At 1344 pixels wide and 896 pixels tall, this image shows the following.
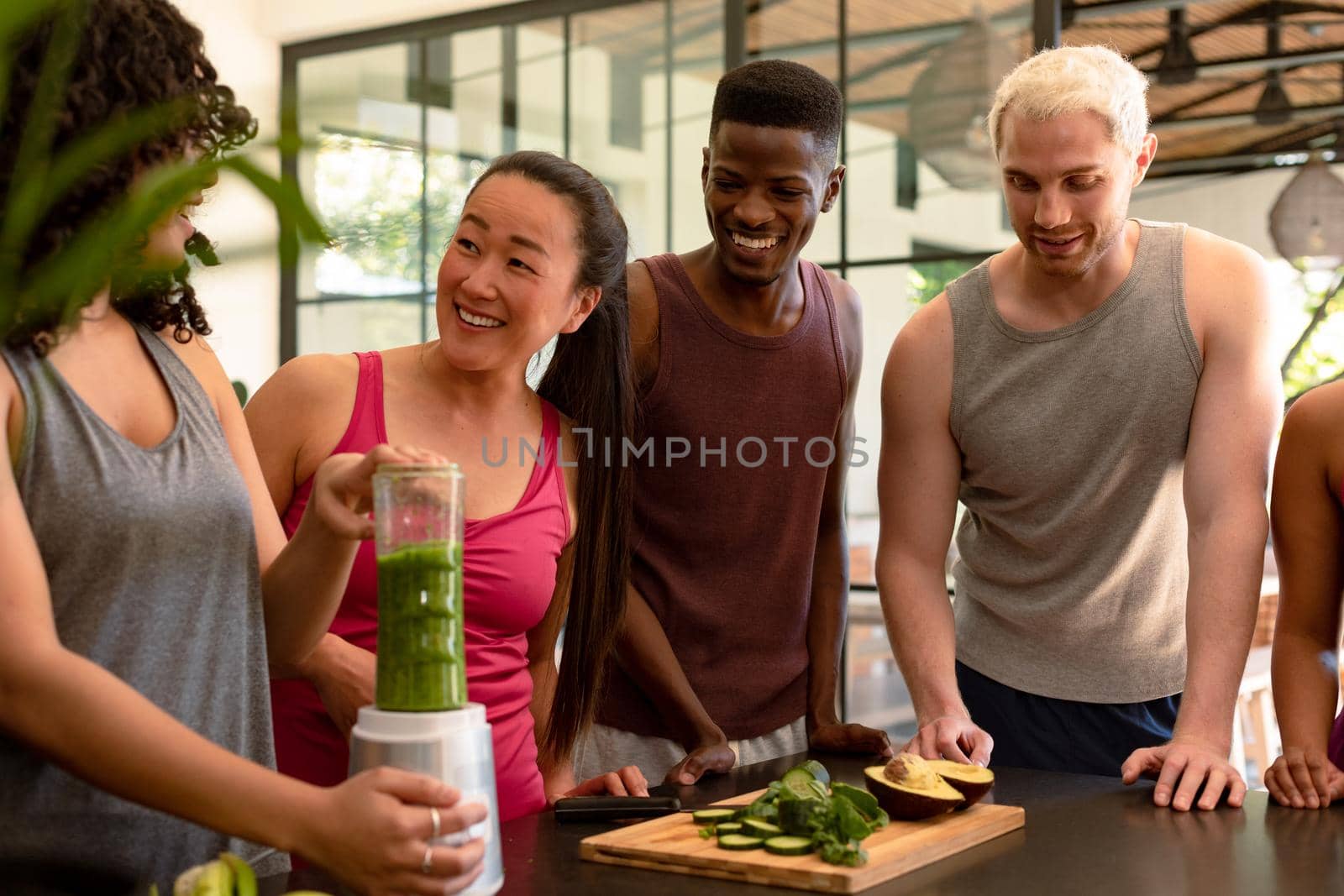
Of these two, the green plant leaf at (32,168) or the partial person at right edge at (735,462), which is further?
the partial person at right edge at (735,462)

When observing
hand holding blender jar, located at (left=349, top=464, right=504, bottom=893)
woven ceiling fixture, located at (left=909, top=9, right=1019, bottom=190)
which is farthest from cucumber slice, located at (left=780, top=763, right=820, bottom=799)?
woven ceiling fixture, located at (left=909, top=9, right=1019, bottom=190)

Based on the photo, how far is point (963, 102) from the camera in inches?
166

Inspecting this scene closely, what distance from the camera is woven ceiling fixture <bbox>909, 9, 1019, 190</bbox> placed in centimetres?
418

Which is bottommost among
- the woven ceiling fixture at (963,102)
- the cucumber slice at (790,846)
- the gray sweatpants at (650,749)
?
the gray sweatpants at (650,749)

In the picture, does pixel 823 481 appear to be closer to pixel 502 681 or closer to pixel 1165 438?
pixel 1165 438

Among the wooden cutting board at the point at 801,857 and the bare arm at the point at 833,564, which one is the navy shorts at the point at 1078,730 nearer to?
the bare arm at the point at 833,564

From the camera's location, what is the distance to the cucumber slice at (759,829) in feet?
4.10

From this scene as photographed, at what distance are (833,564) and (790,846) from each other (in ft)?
3.46

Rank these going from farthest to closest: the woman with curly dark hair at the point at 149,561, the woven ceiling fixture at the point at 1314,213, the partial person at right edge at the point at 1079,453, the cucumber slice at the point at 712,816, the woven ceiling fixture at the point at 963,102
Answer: the woven ceiling fixture at the point at 1314,213, the woven ceiling fixture at the point at 963,102, the partial person at right edge at the point at 1079,453, the cucumber slice at the point at 712,816, the woman with curly dark hair at the point at 149,561

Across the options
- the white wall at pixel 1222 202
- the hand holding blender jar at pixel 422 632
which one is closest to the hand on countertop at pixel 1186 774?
the hand holding blender jar at pixel 422 632

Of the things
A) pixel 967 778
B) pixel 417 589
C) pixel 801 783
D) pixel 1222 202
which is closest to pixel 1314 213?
pixel 967 778

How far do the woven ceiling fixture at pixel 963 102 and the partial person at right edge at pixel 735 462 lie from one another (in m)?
2.18

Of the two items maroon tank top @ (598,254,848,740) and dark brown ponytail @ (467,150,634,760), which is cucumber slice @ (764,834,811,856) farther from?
maroon tank top @ (598,254,848,740)

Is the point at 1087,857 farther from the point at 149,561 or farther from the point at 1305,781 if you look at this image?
the point at 149,561
